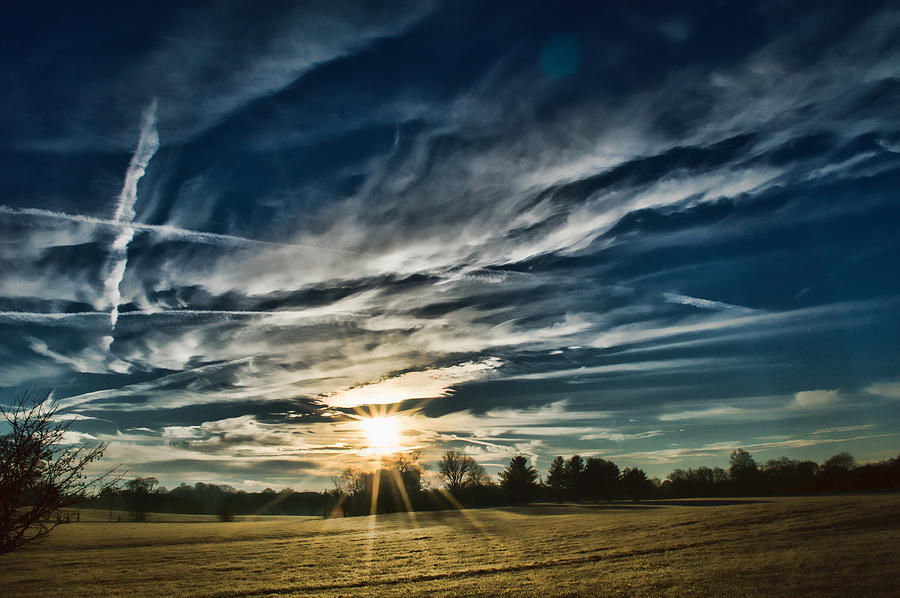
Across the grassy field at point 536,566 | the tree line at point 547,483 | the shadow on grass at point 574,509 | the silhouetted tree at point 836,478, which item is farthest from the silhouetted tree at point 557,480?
the grassy field at point 536,566

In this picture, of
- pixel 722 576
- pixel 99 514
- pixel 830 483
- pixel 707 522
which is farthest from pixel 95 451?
pixel 99 514

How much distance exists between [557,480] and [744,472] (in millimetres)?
47288

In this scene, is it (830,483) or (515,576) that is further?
(830,483)

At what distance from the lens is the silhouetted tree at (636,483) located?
366ft

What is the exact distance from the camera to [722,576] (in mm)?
16422

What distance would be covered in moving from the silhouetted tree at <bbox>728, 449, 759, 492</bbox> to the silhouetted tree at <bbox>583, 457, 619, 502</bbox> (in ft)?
87.2

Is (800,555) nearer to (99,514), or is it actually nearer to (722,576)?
(722,576)

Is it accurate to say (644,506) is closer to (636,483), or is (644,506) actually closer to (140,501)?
(636,483)

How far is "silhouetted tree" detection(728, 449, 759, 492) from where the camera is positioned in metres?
104

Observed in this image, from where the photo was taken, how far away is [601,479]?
112 m

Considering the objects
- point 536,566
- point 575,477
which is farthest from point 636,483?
point 536,566

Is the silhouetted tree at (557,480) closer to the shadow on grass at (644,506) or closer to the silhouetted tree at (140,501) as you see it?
the shadow on grass at (644,506)

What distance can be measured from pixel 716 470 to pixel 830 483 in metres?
52.8

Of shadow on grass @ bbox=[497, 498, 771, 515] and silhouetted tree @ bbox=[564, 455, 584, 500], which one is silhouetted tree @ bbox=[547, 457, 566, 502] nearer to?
silhouetted tree @ bbox=[564, 455, 584, 500]
